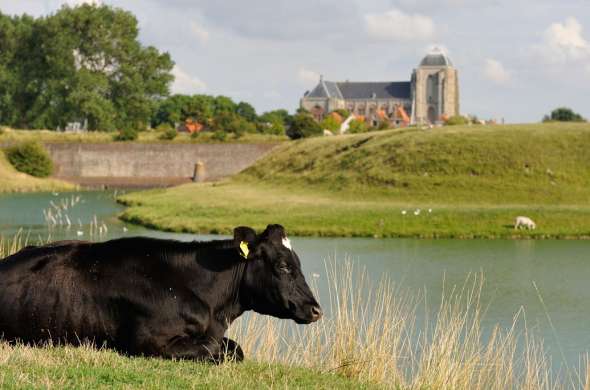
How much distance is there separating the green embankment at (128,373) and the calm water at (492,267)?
3.96m

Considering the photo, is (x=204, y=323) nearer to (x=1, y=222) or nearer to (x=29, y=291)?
(x=29, y=291)

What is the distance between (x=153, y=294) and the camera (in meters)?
7.85

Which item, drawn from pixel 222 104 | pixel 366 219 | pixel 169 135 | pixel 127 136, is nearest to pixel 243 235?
pixel 366 219

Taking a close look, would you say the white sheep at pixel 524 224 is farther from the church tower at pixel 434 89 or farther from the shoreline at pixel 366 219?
the church tower at pixel 434 89

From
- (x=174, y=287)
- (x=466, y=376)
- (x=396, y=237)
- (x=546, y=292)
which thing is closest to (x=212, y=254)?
(x=174, y=287)

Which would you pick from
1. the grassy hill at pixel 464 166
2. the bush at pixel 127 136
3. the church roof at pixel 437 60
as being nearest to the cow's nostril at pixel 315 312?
the grassy hill at pixel 464 166

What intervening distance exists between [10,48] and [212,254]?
88.6 meters

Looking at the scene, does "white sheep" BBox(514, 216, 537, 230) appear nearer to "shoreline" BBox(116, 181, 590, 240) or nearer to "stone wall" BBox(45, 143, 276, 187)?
"shoreline" BBox(116, 181, 590, 240)

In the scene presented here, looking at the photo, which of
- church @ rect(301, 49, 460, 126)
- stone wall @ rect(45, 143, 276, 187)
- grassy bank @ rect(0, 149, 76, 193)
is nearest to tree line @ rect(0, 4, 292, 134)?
stone wall @ rect(45, 143, 276, 187)

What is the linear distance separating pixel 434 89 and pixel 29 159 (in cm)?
11829

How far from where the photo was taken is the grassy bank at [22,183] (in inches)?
2383

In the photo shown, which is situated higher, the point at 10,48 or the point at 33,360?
the point at 10,48

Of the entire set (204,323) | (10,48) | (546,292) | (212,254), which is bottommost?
(546,292)

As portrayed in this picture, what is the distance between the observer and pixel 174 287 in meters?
7.93
